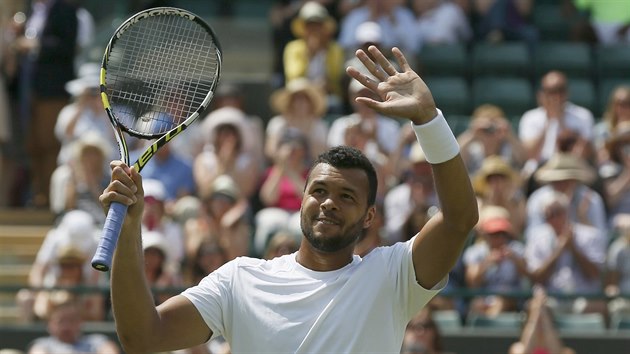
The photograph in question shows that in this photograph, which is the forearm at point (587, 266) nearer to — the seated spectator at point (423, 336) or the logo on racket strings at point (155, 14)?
the seated spectator at point (423, 336)

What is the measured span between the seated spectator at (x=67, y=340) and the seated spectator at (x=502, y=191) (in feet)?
9.43

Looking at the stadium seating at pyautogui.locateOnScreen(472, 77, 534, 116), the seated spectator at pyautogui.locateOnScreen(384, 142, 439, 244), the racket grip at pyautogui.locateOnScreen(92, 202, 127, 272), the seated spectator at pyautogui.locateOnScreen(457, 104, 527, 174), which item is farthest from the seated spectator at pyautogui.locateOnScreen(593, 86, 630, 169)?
the racket grip at pyautogui.locateOnScreen(92, 202, 127, 272)

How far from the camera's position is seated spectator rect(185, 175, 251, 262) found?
32.3 feet

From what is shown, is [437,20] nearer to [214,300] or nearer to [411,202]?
[411,202]

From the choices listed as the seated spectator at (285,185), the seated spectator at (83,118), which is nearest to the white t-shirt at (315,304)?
the seated spectator at (285,185)

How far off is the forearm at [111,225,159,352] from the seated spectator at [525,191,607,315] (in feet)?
18.2

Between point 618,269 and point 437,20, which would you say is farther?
point 437,20

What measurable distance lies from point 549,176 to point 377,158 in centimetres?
128

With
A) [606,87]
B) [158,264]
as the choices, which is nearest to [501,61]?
[606,87]

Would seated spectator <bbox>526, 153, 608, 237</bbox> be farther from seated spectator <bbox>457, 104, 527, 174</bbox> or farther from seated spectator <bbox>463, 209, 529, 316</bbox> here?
seated spectator <bbox>457, 104, 527, 174</bbox>

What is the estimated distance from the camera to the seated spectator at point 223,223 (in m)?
9.86

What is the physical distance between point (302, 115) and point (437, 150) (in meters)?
6.69

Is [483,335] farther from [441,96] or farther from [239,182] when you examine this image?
[441,96]

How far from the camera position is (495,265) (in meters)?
9.74
